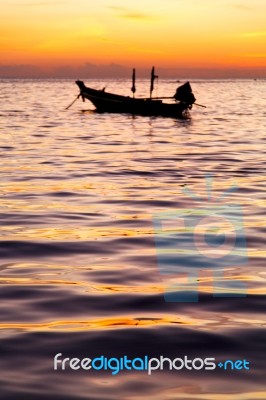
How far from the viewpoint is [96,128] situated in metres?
34.6

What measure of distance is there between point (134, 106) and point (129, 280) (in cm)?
3725

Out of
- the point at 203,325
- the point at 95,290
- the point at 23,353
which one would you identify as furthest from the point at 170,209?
the point at 23,353

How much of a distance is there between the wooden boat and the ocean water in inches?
985

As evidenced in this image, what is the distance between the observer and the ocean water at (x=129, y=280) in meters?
4.65

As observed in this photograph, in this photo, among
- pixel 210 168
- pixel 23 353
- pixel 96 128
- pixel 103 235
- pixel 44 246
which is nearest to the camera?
pixel 23 353

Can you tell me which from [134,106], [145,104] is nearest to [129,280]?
[145,104]

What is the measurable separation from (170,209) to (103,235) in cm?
237

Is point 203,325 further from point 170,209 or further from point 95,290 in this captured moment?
point 170,209

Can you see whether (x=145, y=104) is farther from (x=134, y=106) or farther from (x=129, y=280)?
(x=129, y=280)

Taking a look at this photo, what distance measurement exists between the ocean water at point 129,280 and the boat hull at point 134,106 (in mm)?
25482

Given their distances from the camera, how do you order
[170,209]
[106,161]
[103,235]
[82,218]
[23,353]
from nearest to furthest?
[23,353] < [103,235] < [82,218] < [170,209] < [106,161]

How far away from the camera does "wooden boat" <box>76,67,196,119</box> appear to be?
138 feet

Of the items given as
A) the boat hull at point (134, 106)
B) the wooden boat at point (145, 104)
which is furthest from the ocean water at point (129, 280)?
the boat hull at point (134, 106)

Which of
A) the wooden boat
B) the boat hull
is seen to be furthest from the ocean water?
the boat hull
